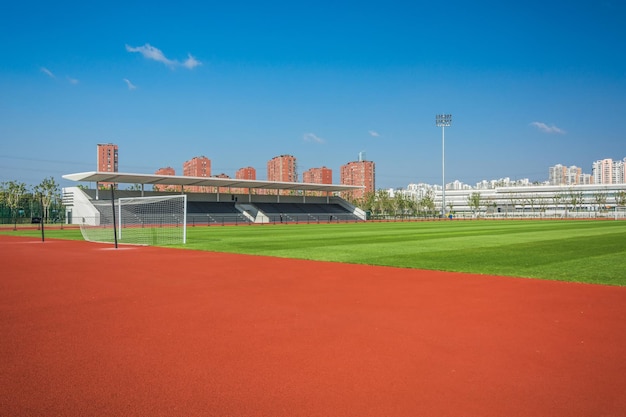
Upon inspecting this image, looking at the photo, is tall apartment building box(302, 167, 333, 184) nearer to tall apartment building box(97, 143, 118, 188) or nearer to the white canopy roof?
tall apartment building box(97, 143, 118, 188)

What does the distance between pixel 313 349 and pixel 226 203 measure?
61302 mm

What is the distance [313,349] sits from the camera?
18.2ft

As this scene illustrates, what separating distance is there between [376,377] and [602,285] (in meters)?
7.84

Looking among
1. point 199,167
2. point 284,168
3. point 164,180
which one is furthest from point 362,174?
point 164,180

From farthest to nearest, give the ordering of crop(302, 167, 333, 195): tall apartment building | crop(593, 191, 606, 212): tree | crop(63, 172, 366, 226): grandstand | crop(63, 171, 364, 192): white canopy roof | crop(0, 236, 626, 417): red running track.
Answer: crop(302, 167, 333, 195): tall apartment building
crop(593, 191, 606, 212): tree
crop(63, 172, 366, 226): grandstand
crop(63, 171, 364, 192): white canopy roof
crop(0, 236, 626, 417): red running track

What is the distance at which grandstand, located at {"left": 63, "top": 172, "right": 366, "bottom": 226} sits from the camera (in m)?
52.0

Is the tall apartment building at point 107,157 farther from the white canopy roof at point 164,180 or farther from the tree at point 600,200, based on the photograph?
the tree at point 600,200

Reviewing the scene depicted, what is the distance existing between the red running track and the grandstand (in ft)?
129

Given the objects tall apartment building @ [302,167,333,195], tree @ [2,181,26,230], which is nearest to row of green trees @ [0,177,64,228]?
tree @ [2,181,26,230]

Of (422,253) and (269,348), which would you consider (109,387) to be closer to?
(269,348)

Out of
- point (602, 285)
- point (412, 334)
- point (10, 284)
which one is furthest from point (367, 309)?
point (10, 284)

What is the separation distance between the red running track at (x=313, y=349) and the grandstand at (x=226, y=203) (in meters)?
39.3

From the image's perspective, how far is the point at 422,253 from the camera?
58.5 feet

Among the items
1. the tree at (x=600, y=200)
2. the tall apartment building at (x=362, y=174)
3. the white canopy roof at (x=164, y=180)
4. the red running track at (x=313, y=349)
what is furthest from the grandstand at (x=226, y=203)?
the tall apartment building at (x=362, y=174)
